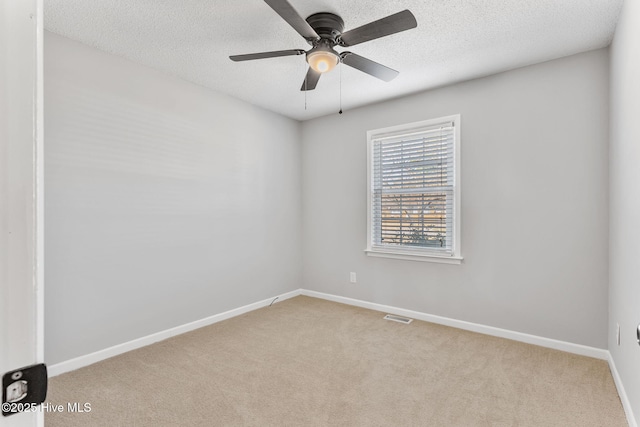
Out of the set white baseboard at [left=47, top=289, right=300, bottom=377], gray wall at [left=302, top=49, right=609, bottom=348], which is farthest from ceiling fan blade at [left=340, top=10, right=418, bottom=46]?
white baseboard at [left=47, top=289, right=300, bottom=377]

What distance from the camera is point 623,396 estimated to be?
206cm

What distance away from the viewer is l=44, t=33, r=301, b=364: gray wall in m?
2.49

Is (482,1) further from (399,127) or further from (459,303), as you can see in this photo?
(459,303)

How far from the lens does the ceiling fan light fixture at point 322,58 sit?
212cm

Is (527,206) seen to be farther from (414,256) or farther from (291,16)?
(291,16)

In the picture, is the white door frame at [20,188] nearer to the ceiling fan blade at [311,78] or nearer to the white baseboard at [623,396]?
the ceiling fan blade at [311,78]

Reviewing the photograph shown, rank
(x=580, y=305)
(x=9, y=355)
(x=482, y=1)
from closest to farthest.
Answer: (x=9, y=355) < (x=482, y=1) < (x=580, y=305)

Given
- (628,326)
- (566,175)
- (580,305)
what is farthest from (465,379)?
(566,175)

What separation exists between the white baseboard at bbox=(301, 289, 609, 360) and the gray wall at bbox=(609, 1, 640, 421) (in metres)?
0.19

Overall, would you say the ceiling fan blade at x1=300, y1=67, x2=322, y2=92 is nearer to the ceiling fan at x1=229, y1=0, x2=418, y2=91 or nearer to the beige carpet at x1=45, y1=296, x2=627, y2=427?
the ceiling fan at x1=229, y1=0, x2=418, y2=91

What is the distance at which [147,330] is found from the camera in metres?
3.00

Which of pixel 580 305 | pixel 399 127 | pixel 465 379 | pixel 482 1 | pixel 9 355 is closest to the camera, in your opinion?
pixel 9 355

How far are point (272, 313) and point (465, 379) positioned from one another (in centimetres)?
219

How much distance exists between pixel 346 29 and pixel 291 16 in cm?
75
